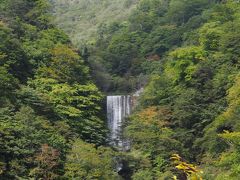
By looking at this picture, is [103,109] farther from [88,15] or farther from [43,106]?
[88,15]

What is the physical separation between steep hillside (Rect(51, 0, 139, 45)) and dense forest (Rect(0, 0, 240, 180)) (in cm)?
2822

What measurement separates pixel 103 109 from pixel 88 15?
40.3 meters

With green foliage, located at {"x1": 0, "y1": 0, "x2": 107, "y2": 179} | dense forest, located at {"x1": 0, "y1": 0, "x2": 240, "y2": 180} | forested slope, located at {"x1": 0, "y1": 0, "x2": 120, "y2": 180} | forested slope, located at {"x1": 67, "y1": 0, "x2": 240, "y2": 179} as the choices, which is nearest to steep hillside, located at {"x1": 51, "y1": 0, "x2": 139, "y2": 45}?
forested slope, located at {"x1": 67, "y1": 0, "x2": 240, "y2": 179}

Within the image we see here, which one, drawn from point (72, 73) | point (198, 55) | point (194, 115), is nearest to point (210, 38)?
point (198, 55)

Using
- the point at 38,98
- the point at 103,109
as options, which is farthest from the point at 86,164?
the point at 103,109

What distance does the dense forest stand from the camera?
57.7 ft

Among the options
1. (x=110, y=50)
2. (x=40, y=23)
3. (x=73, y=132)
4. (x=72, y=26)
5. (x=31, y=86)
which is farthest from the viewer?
(x=72, y=26)

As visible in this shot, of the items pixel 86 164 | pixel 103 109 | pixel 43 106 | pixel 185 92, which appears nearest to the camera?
pixel 86 164

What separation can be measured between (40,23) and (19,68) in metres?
8.84

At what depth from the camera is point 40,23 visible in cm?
3216

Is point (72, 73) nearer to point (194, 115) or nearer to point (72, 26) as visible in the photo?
point (194, 115)

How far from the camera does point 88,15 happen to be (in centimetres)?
6906

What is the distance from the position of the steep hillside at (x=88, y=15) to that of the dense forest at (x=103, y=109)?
1111 inches

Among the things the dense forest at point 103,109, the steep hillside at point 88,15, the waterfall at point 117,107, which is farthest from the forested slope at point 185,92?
the steep hillside at point 88,15
